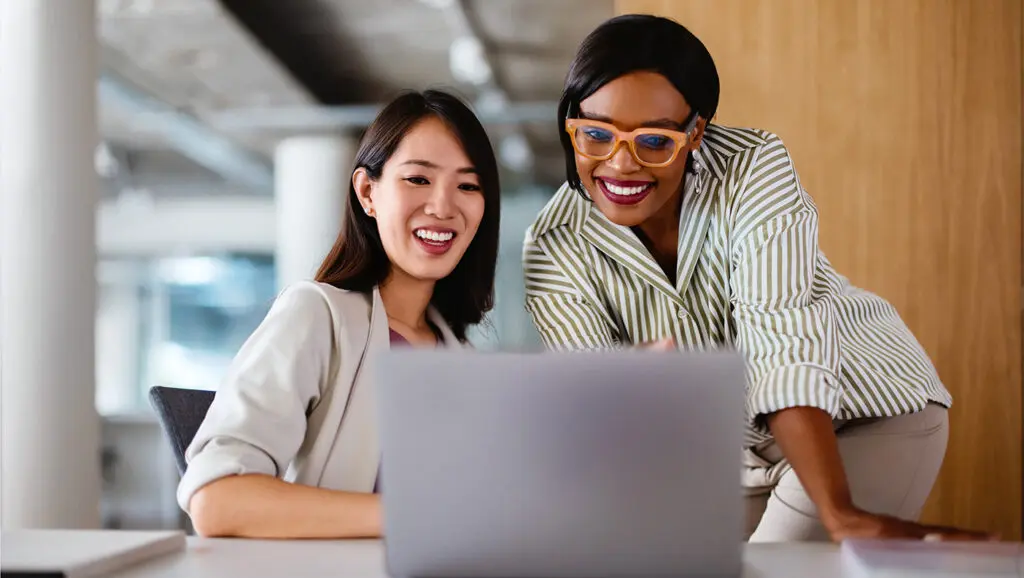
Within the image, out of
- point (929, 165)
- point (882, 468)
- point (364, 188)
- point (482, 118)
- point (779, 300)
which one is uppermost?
point (482, 118)

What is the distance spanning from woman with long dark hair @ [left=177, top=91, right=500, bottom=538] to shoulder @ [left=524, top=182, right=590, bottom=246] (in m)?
0.12

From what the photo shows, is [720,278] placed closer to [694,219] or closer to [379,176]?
[694,219]

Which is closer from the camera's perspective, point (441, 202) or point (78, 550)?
point (78, 550)

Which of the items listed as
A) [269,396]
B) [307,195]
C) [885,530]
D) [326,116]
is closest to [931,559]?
[885,530]

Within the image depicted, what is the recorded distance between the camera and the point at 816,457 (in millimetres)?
1466

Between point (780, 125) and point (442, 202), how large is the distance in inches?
62.1

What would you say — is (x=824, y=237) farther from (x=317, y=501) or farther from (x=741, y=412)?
(x=741, y=412)

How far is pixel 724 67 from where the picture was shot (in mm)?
2996

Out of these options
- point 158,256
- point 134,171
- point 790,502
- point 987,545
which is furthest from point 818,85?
point 158,256

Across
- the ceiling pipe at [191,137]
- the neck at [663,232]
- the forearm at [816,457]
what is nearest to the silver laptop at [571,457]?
the forearm at [816,457]

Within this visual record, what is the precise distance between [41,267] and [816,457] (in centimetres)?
277

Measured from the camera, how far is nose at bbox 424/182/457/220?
68.2 inches

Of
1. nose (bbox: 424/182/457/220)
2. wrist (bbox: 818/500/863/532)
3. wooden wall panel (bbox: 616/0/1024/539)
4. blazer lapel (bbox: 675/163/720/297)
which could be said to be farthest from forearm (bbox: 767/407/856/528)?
wooden wall panel (bbox: 616/0/1024/539)

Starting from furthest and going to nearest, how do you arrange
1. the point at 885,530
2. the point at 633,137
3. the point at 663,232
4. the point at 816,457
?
the point at 663,232, the point at 633,137, the point at 816,457, the point at 885,530
